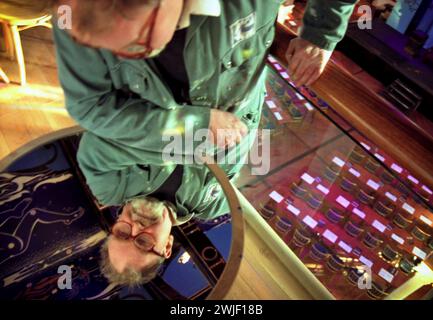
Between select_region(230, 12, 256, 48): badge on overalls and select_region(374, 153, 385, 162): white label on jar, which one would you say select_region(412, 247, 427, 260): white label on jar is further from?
select_region(230, 12, 256, 48): badge on overalls

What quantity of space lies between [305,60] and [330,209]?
2.63 ft

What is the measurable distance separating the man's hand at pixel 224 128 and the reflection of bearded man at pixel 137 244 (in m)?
0.21

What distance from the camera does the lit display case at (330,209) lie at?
1200 millimetres

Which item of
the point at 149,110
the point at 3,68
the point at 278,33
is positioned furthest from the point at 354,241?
the point at 3,68

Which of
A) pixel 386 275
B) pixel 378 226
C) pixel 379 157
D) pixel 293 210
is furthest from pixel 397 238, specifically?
pixel 379 157

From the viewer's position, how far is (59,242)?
814 millimetres

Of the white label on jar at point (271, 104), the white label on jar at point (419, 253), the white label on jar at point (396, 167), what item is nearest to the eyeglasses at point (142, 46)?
the white label on jar at point (396, 167)

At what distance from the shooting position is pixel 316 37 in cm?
97

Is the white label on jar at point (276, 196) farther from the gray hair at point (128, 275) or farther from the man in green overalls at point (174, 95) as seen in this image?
the gray hair at point (128, 275)

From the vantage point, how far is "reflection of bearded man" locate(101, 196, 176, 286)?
768 mm

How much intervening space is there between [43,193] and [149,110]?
32 centimetres

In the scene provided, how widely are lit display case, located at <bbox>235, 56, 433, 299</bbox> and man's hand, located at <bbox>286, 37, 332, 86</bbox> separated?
0.11 m

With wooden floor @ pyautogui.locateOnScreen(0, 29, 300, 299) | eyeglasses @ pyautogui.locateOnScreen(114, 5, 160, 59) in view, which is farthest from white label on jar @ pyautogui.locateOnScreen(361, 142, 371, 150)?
wooden floor @ pyautogui.locateOnScreen(0, 29, 300, 299)
